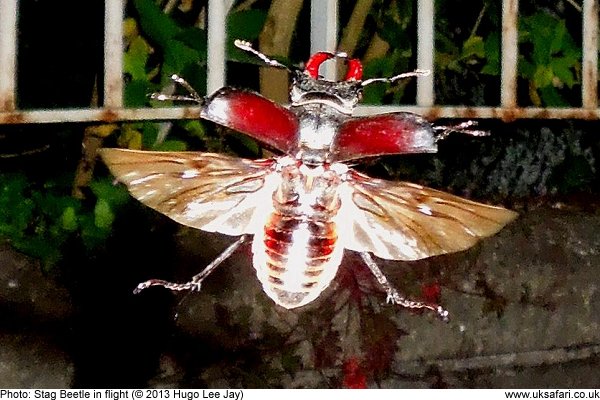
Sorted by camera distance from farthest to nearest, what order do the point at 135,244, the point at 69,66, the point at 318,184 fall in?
the point at 69,66 < the point at 135,244 < the point at 318,184

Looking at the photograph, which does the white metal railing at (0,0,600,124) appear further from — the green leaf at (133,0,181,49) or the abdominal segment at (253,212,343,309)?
the abdominal segment at (253,212,343,309)

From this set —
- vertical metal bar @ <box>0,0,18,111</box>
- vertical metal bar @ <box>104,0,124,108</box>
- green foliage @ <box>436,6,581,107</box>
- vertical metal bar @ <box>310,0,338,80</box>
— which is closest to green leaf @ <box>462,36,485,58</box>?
green foliage @ <box>436,6,581,107</box>

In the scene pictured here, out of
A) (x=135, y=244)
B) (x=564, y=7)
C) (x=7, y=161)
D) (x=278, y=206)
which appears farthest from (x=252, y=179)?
(x=564, y=7)

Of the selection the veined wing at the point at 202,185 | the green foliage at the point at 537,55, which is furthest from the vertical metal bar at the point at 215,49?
the green foliage at the point at 537,55

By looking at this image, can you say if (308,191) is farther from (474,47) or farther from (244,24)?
(474,47)

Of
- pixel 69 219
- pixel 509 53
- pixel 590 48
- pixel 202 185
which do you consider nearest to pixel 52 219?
pixel 69 219

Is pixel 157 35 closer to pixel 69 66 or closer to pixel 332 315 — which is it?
pixel 69 66
